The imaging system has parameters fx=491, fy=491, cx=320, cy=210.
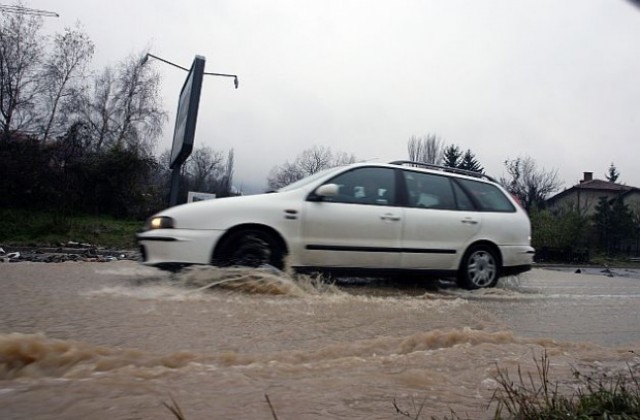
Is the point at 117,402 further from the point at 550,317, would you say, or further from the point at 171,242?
the point at 550,317

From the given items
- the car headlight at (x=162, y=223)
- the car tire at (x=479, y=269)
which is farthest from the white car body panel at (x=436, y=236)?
the car headlight at (x=162, y=223)

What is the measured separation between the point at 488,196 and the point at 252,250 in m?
2.64

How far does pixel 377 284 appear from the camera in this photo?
4.54 m

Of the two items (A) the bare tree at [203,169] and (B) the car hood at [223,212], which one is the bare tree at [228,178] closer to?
(A) the bare tree at [203,169]

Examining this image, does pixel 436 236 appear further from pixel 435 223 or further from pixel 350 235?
pixel 350 235

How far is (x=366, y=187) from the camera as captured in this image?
440 cm

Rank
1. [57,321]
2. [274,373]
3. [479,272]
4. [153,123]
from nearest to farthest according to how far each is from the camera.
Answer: [274,373] → [57,321] → [479,272] → [153,123]

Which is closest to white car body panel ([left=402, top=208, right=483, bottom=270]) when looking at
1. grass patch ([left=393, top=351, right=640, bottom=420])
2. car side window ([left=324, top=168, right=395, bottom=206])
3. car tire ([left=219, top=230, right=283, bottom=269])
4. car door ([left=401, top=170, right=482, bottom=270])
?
car door ([left=401, top=170, right=482, bottom=270])

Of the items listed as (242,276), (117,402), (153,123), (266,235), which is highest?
(153,123)

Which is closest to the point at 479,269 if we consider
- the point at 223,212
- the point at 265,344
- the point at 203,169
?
the point at 223,212

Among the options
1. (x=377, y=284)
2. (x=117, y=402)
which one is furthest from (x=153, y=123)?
(x=117, y=402)

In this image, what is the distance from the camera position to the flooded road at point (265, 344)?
5.57ft

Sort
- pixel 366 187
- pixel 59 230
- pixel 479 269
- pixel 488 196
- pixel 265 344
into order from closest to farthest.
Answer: pixel 265 344 < pixel 366 187 < pixel 479 269 < pixel 488 196 < pixel 59 230

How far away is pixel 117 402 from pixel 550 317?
3.10 metres
